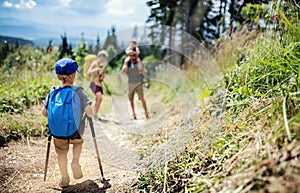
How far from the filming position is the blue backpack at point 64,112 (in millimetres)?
2527

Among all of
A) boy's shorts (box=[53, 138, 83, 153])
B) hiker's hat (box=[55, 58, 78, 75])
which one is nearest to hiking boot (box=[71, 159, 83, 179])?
boy's shorts (box=[53, 138, 83, 153])

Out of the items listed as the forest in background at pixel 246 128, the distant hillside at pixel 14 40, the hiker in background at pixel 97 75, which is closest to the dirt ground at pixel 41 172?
the forest in background at pixel 246 128

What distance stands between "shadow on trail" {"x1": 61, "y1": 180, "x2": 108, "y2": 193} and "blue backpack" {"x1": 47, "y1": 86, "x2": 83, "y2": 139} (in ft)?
1.70

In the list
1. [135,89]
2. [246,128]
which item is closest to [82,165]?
[246,128]

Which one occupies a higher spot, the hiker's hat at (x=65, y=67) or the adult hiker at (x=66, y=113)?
the hiker's hat at (x=65, y=67)

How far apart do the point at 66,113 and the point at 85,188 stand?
80 centimetres

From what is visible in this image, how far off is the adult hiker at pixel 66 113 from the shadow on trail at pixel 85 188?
3.2 inches

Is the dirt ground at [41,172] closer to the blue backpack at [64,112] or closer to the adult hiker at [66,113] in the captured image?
the adult hiker at [66,113]

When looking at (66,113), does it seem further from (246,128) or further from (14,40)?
(14,40)

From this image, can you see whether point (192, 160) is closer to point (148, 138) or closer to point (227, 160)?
point (227, 160)

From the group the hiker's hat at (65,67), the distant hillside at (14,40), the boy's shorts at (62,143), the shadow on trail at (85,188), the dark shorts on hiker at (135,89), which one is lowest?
the shadow on trail at (85,188)

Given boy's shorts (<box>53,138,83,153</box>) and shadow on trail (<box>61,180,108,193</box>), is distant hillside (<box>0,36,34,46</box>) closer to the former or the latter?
boy's shorts (<box>53,138,83,153</box>)

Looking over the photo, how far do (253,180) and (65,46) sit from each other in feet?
38.8

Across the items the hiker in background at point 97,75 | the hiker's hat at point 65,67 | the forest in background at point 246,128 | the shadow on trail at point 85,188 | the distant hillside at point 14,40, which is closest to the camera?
the forest in background at point 246,128
